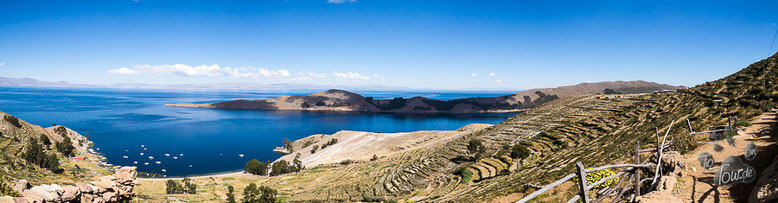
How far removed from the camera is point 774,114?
12586mm

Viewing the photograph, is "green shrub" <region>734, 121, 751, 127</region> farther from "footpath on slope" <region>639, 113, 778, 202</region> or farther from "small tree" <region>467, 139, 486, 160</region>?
"small tree" <region>467, 139, 486, 160</region>

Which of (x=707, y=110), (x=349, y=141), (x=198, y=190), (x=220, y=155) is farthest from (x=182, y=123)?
(x=707, y=110)

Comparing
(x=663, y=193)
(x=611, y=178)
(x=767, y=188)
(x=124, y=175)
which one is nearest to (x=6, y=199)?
(x=124, y=175)

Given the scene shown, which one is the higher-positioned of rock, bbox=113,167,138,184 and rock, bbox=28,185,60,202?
rock, bbox=28,185,60,202

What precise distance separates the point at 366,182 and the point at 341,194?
338cm

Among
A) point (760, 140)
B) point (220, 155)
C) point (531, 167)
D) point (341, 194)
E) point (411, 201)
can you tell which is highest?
point (760, 140)

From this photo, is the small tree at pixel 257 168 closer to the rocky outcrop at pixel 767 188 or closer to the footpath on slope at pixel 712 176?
the footpath on slope at pixel 712 176

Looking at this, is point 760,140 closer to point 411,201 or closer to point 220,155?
point 411,201

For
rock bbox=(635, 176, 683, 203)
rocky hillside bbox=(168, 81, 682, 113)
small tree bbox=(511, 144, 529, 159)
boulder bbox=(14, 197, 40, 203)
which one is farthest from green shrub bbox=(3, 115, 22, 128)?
rocky hillside bbox=(168, 81, 682, 113)

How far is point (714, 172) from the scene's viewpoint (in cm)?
814

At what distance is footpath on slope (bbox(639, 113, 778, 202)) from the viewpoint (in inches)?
264

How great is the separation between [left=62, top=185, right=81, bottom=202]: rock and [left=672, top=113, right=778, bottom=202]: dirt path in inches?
711

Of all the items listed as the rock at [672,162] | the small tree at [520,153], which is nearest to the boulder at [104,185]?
the rock at [672,162]

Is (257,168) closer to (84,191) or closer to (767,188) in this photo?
(84,191)
